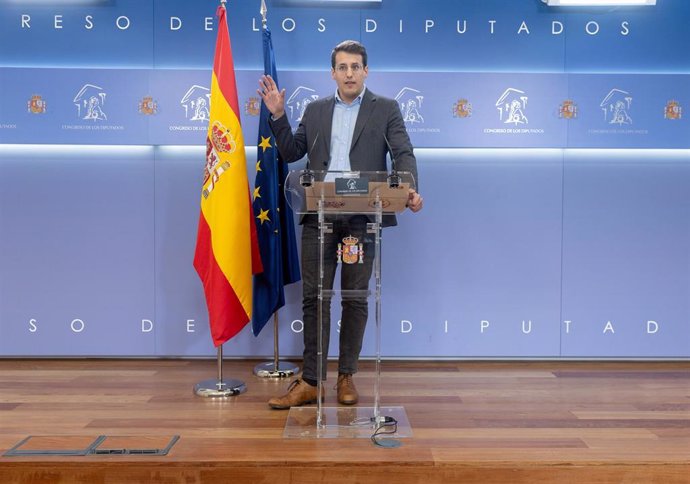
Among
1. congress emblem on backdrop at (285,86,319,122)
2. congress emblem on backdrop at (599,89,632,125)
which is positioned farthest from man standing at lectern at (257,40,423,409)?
congress emblem on backdrop at (599,89,632,125)

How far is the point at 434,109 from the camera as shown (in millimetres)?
3578

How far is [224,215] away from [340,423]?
49.4 inches

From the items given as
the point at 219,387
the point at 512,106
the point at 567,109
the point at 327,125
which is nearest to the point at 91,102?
the point at 327,125

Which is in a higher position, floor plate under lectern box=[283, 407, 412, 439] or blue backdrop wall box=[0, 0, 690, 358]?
blue backdrop wall box=[0, 0, 690, 358]

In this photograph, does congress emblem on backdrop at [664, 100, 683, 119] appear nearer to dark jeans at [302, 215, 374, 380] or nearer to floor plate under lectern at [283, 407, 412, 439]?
dark jeans at [302, 215, 374, 380]

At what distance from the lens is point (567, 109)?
3574 millimetres

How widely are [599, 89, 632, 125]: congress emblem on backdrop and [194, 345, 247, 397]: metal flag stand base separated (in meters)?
2.76

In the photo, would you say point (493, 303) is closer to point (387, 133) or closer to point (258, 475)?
point (387, 133)

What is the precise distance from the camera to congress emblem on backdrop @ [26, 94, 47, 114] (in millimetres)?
3535

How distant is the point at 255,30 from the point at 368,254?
1898 millimetres

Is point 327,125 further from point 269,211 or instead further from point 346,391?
point 346,391

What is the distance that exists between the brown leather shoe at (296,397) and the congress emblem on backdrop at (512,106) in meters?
2.05

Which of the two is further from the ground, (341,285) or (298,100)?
(298,100)

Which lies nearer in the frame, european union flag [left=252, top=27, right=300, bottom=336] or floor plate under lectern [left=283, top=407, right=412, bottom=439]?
floor plate under lectern [left=283, top=407, right=412, bottom=439]
